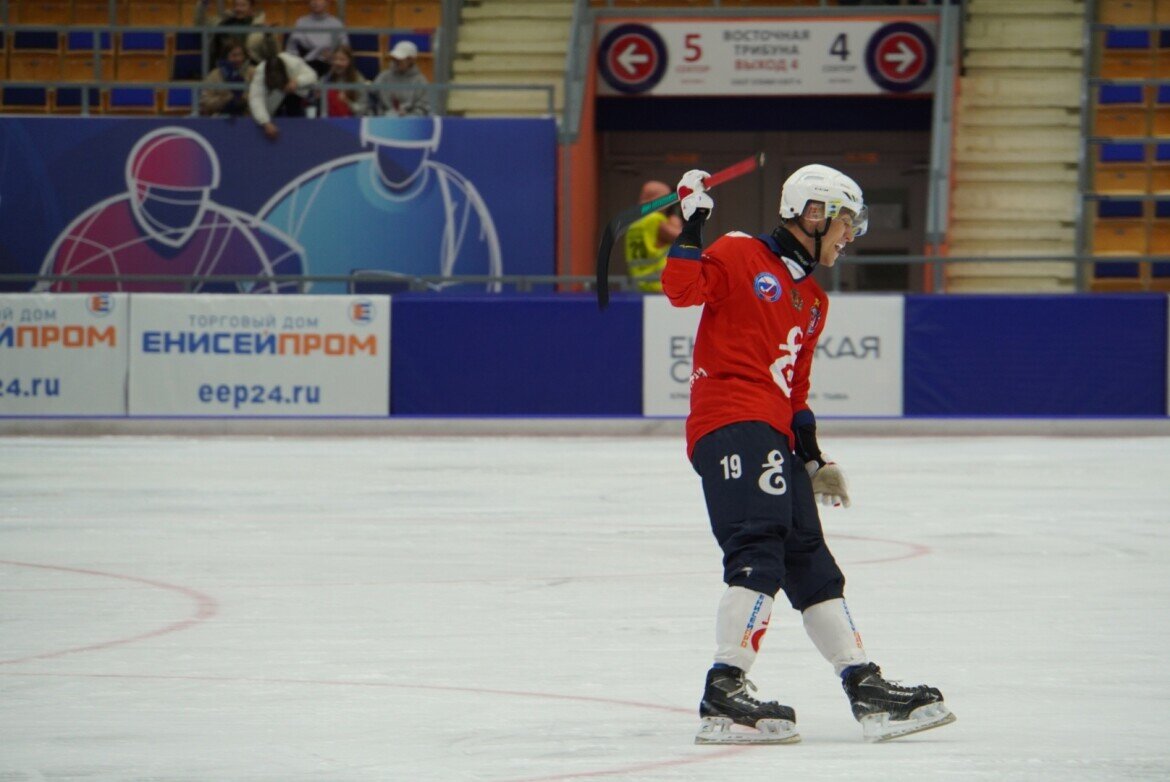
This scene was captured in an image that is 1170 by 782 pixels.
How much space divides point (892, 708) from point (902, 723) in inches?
2.1

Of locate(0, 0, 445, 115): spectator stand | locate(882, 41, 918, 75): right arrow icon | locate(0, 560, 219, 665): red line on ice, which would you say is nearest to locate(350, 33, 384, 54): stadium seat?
locate(0, 0, 445, 115): spectator stand

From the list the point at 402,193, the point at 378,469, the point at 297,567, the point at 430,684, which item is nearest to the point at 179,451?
the point at 378,469

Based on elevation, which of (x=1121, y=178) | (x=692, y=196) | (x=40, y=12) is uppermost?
(x=40, y=12)

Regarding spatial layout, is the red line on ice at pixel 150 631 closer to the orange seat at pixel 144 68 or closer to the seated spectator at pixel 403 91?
the seated spectator at pixel 403 91

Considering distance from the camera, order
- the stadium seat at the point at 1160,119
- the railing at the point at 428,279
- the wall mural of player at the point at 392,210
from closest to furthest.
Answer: the railing at the point at 428,279
the wall mural of player at the point at 392,210
the stadium seat at the point at 1160,119

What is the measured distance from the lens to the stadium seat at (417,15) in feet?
82.0

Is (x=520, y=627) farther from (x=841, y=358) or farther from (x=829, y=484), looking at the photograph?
(x=841, y=358)

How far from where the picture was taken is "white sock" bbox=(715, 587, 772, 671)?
5629mm

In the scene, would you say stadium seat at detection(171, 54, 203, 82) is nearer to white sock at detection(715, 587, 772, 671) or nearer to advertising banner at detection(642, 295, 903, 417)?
advertising banner at detection(642, 295, 903, 417)

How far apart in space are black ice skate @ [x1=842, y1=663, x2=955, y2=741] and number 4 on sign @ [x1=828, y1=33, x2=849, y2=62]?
65.4 feet

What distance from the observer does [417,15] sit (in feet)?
82.1

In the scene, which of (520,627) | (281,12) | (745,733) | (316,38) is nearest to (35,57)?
(281,12)

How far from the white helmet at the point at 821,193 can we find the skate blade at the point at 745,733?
1621 millimetres

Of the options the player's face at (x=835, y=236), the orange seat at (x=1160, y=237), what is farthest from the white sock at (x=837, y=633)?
the orange seat at (x=1160, y=237)
